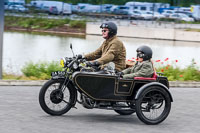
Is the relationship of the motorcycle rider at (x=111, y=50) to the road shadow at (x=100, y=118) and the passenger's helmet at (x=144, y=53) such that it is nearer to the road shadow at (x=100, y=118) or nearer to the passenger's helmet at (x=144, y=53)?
the passenger's helmet at (x=144, y=53)

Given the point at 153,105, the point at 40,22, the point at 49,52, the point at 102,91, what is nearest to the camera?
the point at 102,91

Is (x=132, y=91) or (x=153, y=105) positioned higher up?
(x=132, y=91)

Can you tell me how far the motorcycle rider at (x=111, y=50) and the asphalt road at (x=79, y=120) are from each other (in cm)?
92

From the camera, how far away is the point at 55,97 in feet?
25.2

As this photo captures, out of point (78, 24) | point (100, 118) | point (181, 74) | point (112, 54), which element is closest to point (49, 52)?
point (181, 74)

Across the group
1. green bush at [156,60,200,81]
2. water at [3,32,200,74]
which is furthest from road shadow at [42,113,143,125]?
water at [3,32,200,74]

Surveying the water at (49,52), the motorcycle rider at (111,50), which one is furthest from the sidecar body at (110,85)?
the water at (49,52)

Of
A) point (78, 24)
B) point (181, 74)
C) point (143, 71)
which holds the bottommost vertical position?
point (78, 24)

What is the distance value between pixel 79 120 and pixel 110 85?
0.75 meters

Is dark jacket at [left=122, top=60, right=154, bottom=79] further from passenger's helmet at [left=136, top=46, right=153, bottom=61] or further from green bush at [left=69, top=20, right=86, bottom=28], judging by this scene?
green bush at [left=69, top=20, right=86, bottom=28]

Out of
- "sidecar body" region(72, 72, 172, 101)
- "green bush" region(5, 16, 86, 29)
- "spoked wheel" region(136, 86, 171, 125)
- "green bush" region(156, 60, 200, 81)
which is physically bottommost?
"green bush" region(5, 16, 86, 29)

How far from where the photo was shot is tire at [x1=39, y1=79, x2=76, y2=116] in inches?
297

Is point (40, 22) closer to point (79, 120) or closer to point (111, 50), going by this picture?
point (111, 50)

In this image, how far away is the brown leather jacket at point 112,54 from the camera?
25.7 ft
